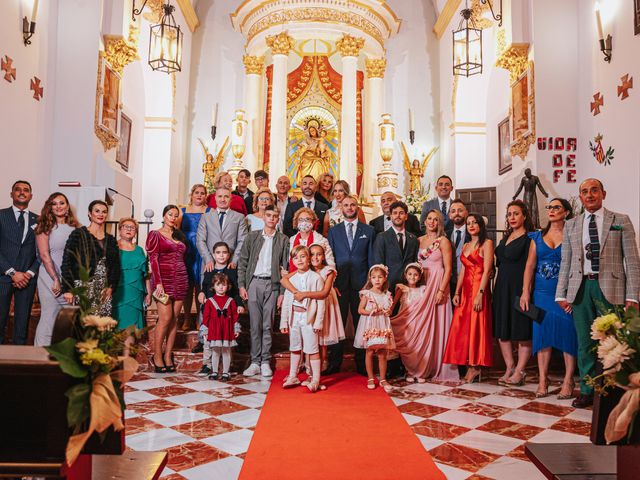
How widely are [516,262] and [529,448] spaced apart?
3333 mm

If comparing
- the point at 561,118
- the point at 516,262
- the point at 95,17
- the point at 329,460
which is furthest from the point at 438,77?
the point at 329,460

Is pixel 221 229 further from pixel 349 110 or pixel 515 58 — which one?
pixel 349 110

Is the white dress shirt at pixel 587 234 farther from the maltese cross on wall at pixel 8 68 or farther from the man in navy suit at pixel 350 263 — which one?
the maltese cross on wall at pixel 8 68

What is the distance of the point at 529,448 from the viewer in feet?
7.28

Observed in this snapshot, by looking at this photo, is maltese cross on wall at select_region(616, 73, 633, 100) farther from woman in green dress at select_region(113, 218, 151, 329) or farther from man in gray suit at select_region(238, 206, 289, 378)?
woman in green dress at select_region(113, 218, 151, 329)

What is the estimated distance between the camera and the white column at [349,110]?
12656 millimetres

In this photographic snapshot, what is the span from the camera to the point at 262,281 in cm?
566

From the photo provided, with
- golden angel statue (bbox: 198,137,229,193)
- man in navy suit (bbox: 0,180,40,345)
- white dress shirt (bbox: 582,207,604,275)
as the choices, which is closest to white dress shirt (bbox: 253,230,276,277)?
man in navy suit (bbox: 0,180,40,345)

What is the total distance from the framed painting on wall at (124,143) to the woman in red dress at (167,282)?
13.2 feet

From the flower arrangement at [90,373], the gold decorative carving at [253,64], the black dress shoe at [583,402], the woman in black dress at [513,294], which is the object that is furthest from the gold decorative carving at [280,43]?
the flower arrangement at [90,373]

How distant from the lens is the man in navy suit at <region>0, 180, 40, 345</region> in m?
Answer: 5.11

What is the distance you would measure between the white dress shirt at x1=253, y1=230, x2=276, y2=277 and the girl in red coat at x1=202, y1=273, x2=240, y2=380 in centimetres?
36

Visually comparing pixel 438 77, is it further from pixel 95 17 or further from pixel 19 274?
pixel 19 274

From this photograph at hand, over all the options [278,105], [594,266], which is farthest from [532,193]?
[278,105]
